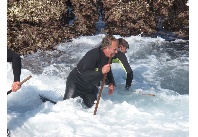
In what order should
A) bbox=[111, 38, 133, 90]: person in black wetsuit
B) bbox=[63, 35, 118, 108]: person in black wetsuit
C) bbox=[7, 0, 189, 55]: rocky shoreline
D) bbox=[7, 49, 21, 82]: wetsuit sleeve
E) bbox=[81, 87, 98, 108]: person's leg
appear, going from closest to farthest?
bbox=[7, 49, 21, 82]: wetsuit sleeve < bbox=[63, 35, 118, 108]: person in black wetsuit < bbox=[111, 38, 133, 90]: person in black wetsuit < bbox=[81, 87, 98, 108]: person's leg < bbox=[7, 0, 189, 55]: rocky shoreline

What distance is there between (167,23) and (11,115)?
10276mm

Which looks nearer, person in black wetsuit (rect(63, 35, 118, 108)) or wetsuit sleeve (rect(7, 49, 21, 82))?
wetsuit sleeve (rect(7, 49, 21, 82))

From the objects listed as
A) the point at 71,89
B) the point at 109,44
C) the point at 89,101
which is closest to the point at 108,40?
the point at 109,44

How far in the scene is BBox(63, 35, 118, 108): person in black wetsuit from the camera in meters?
6.50

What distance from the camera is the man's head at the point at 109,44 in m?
6.40

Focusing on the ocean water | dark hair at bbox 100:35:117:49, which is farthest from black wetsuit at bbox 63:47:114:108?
dark hair at bbox 100:35:117:49

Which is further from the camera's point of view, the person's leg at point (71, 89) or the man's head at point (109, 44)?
the person's leg at point (71, 89)

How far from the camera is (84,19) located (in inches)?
578

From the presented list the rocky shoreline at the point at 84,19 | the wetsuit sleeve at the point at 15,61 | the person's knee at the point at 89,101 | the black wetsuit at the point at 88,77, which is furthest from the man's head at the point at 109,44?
the rocky shoreline at the point at 84,19

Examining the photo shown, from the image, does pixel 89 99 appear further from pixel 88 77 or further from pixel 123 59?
pixel 123 59

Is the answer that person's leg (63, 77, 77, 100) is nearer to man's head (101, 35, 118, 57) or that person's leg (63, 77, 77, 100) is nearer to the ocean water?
the ocean water

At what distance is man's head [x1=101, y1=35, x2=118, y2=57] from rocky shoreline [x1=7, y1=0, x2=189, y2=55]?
6127mm

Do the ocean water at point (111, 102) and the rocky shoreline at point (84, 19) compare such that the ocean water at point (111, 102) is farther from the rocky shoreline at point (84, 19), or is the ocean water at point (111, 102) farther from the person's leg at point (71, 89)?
the rocky shoreline at point (84, 19)
